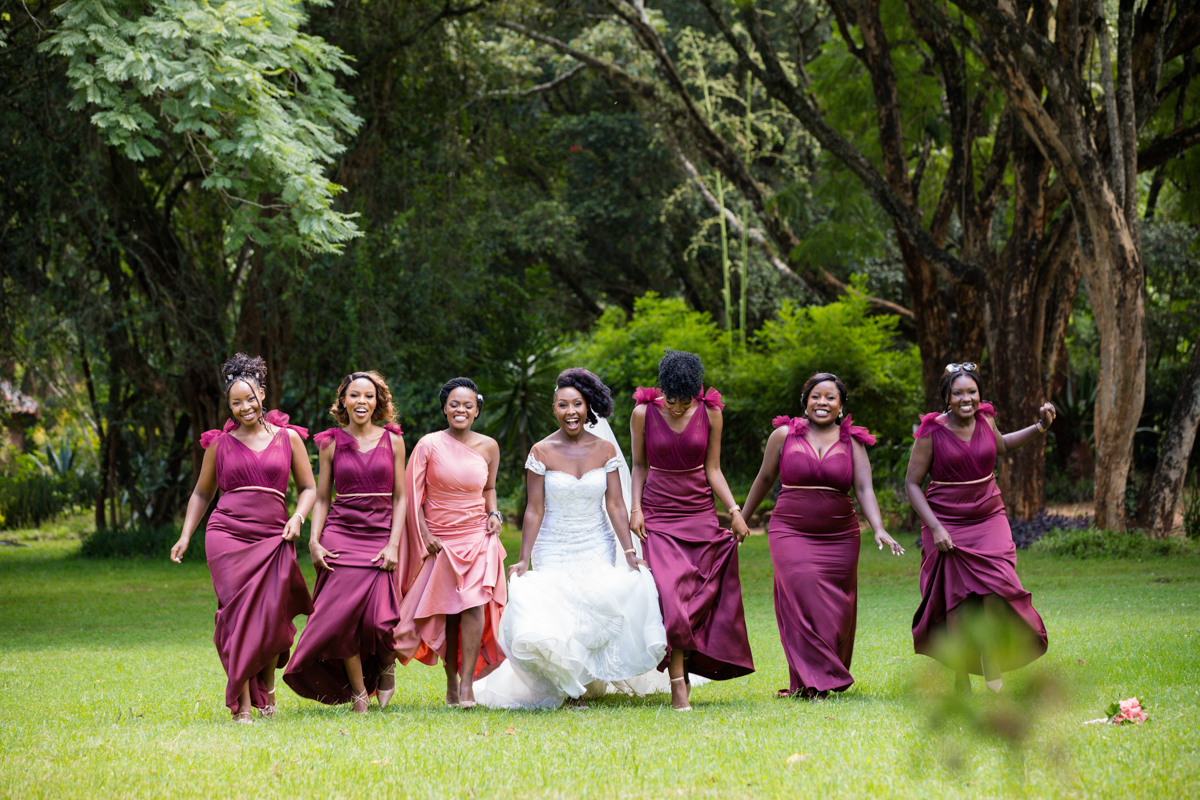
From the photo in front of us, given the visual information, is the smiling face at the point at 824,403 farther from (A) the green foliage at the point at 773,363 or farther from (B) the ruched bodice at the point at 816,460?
(A) the green foliage at the point at 773,363

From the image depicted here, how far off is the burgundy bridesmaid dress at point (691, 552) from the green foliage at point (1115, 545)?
10.1 m

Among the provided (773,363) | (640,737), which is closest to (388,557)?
(640,737)

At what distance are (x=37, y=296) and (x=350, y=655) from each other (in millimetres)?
12522

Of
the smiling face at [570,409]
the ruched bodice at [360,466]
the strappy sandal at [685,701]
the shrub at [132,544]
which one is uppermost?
the smiling face at [570,409]

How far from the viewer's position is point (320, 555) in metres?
6.70

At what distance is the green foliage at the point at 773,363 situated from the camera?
21.9m

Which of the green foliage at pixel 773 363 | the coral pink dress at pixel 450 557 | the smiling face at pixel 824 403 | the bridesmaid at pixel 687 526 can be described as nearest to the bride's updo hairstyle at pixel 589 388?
the bridesmaid at pixel 687 526

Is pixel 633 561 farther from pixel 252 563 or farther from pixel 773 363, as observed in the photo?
pixel 773 363

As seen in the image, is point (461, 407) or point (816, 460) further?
point (461, 407)

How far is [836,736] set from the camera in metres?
5.35

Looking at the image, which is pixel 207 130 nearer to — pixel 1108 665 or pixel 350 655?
pixel 350 655

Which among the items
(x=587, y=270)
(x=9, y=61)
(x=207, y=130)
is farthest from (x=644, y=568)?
(x=587, y=270)

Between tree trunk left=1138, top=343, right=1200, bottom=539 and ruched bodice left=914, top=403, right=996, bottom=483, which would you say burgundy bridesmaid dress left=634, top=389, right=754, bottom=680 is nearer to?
ruched bodice left=914, top=403, right=996, bottom=483

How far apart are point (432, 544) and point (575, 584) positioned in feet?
3.11
